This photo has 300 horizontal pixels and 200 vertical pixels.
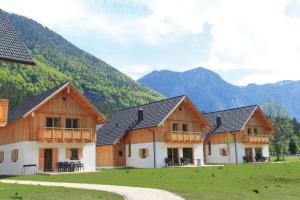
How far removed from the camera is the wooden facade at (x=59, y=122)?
118 feet

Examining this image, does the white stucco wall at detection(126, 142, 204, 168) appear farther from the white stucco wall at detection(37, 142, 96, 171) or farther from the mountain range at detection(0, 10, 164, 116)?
the mountain range at detection(0, 10, 164, 116)

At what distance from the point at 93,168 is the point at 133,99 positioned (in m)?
128

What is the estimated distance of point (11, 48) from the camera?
21.3m

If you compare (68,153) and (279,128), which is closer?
(68,153)

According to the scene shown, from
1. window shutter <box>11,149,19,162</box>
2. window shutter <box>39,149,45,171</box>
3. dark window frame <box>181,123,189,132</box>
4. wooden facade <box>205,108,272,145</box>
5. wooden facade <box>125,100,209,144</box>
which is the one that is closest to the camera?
window shutter <box>39,149,45,171</box>

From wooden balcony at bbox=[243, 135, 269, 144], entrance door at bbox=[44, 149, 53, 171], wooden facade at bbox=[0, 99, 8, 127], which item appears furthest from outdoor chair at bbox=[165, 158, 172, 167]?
wooden facade at bbox=[0, 99, 8, 127]

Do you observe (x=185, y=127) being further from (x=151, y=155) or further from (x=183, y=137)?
(x=151, y=155)

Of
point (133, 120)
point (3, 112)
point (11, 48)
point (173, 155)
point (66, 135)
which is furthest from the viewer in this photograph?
point (133, 120)

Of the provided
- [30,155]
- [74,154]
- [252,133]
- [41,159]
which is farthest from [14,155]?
[252,133]

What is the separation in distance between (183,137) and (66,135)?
14.1m

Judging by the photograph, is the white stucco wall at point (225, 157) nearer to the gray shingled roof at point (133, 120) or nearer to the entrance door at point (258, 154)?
the entrance door at point (258, 154)

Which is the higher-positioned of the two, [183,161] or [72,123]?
[72,123]

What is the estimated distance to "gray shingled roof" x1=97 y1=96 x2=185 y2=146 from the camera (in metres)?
45.3

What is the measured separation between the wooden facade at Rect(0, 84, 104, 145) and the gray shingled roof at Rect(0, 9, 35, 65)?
13.5 meters
